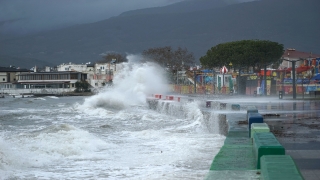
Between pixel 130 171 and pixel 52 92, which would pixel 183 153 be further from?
pixel 52 92

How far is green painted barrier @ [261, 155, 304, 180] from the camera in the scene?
6031 millimetres

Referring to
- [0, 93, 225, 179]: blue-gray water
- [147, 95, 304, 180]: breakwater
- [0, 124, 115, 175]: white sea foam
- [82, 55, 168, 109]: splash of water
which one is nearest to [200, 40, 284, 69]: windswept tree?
[82, 55, 168, 109]: splash of water

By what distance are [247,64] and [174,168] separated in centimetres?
5287

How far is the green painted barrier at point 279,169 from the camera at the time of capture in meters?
6.03

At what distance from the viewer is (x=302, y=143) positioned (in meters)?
12.6

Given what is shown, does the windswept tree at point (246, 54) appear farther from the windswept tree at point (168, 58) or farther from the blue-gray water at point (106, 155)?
the blue-gray water at point (106, 155)

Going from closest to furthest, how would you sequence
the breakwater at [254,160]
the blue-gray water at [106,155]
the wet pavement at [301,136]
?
1. the breakwater at [254,160]
2. the wet pavement at [301,136]
3. the blue-gray water at [106,155]

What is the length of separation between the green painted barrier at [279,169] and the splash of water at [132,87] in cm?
4160

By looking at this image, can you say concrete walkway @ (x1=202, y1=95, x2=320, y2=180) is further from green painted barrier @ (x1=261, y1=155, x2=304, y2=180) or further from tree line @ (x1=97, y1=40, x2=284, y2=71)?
tree line @ (x1=97, y1=40, x2=284, y2=71)

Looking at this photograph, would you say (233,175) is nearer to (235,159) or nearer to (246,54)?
(235,159)

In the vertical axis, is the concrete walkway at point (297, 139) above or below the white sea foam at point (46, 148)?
above

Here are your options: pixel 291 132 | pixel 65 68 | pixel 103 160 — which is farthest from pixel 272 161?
pixel 65 68

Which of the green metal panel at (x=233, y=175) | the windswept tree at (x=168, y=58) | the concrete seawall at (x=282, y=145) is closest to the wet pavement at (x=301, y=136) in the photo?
the concrete seawall at (x=282, y=145)

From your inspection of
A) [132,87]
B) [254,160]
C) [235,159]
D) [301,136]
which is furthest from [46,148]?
[132,87]
